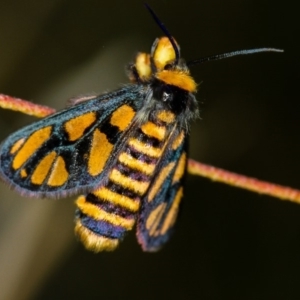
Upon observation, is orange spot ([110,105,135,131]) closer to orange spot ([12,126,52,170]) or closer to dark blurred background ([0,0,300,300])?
orange spot ([12,126,52,170])

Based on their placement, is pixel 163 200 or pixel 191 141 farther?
pixel 191 141

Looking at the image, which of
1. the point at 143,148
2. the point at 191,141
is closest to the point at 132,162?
the point at 143,148

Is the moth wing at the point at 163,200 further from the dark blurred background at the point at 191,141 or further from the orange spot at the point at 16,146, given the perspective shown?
the dark blurred background at the point at 191,141

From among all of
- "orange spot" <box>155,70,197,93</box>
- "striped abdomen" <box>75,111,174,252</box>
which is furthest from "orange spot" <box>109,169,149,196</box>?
"orange spot" <box>155,70,197,93</box>

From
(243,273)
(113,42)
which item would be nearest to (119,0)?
(113,42)

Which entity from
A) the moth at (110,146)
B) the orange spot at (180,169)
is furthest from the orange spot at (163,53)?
the orange spot at (180,169)

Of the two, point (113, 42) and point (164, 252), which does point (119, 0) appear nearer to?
point (113, 42)

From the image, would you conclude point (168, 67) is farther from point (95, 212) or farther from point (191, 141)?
point (191, 141)
